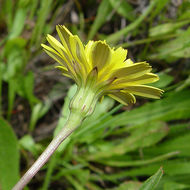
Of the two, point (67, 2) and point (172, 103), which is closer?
point (172, 103)

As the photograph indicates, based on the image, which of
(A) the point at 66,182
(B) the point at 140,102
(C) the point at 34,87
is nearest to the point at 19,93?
(C) the point at 34,87

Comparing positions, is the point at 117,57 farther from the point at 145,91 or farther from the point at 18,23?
the point at 18,23

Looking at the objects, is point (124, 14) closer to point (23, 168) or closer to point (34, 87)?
point (34, 87)

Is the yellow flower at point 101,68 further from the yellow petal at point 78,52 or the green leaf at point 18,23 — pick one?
the green leaf at point 18,23

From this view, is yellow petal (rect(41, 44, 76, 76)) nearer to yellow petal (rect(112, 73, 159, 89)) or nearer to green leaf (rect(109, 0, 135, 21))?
yellow petal (rect(112, 73, 159, 89))

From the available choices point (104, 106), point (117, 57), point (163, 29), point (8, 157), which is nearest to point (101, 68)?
point (117, 57)

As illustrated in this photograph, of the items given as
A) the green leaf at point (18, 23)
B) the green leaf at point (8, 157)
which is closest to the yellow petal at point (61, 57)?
the green leaf at point (8, 157)

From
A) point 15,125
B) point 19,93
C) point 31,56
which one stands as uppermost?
point 31,56
